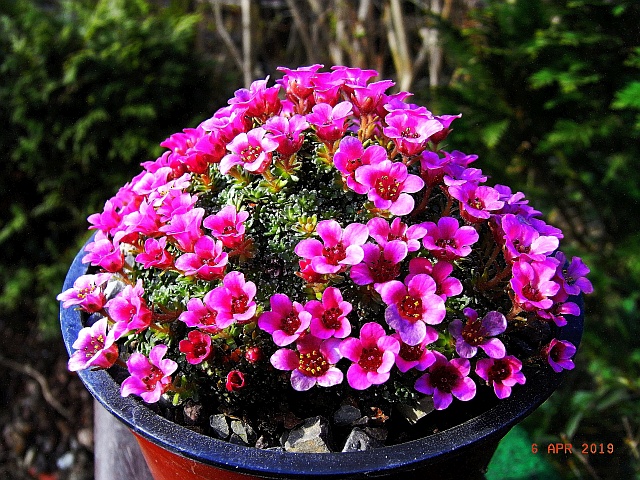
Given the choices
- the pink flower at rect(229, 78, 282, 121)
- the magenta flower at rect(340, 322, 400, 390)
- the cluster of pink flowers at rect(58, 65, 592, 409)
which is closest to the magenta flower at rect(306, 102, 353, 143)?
the cluster of pink flowers at rect(58, 65, 592, 409)

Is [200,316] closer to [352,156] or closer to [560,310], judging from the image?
[352,156]

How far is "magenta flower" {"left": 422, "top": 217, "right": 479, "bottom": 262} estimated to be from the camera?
0.95 meters

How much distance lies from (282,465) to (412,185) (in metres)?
0.47

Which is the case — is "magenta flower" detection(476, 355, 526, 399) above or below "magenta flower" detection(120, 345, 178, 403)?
below

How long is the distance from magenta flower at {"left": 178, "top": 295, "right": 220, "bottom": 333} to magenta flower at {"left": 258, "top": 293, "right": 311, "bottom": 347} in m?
0.08

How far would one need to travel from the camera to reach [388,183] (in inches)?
38.7

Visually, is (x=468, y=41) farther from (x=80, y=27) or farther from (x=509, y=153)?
(x=80, y=27)

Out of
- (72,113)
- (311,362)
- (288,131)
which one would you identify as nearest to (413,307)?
(311,362)

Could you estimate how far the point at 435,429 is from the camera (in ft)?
3.26

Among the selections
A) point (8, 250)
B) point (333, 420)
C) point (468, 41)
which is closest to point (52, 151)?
point (8, 250)

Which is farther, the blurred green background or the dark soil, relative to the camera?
the dark soil

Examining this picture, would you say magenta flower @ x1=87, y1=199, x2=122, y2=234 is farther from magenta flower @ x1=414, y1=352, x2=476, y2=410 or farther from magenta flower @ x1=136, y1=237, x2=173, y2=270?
magenta flower @ x1=414, y1=352, x2=476, y2=410

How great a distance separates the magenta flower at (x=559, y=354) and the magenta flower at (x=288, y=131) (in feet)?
1.76

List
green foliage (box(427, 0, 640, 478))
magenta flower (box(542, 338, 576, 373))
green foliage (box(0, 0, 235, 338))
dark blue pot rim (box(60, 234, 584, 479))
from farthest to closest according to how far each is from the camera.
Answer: green foliage (box(0, 0, 235, 338)) → green foliage (box(427, 0, 640, 478)) → magenta flower (box(542, 338, 576, 373)) → dark blue pot rim (box(60, 234, 584, 479))
